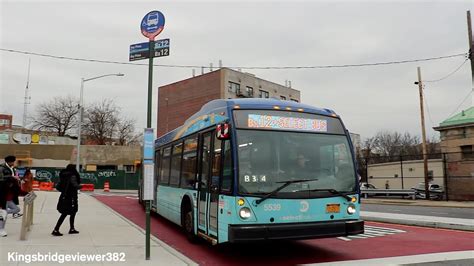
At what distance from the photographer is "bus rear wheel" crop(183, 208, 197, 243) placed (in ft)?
32.8

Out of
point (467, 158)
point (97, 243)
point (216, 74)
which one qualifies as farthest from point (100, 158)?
point (97, 243)

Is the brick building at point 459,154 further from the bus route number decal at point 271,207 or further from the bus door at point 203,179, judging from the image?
the bus route number decal at point 271,207

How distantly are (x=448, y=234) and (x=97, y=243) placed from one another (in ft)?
30.1

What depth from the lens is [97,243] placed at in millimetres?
9406

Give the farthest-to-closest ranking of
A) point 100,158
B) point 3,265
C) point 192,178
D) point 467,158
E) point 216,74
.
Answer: point 216,74 < point 100,158 < point 467,158 < point 192,178 < point 3,265

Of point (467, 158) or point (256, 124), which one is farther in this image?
point (467, 158)

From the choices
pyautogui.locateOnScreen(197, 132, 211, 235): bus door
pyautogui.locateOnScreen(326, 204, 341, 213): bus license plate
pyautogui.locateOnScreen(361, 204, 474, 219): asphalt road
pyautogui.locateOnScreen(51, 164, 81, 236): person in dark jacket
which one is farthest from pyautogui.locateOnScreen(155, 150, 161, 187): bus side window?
pyautogui.locateOnScreen(361, 204, 474, 219): asphalt road

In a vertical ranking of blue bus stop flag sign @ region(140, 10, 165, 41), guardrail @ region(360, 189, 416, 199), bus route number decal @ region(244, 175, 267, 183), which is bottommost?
guardrail @ region(360, 189, 416, 199)

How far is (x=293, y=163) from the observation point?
789 cm

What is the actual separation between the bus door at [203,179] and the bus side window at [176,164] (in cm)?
224

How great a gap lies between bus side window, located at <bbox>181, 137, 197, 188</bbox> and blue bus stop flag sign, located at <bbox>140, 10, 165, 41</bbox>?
2844 millimetres

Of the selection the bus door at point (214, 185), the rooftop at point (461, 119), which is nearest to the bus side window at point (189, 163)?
the bus door at point (214, 185)

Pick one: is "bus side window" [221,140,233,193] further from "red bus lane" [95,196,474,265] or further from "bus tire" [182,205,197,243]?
"bus tire" [182,205,197,243]

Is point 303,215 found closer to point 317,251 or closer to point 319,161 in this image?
point 319,161
